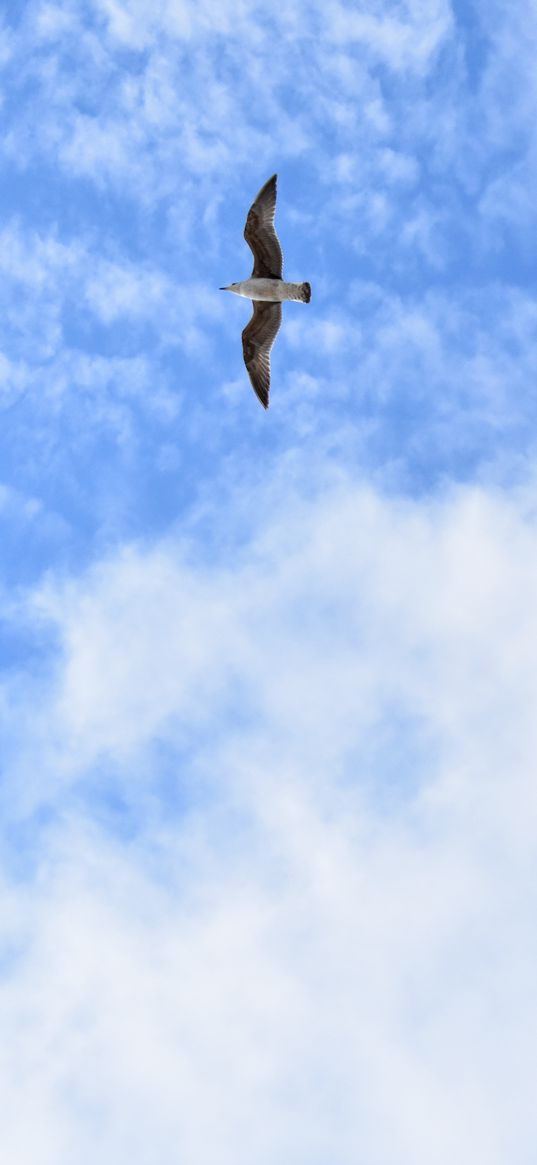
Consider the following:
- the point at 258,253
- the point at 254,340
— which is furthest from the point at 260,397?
the point at 258,253

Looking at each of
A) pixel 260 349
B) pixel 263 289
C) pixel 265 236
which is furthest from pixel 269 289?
pixel 260 349

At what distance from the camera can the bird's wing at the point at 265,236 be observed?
40.4m

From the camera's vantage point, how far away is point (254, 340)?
43312mm

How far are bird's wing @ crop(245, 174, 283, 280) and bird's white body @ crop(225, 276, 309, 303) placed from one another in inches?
11.9

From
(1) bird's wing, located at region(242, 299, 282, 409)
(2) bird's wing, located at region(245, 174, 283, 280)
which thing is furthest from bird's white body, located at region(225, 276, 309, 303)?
(1) bird's wing, located at region(242, 299, 282, 409)

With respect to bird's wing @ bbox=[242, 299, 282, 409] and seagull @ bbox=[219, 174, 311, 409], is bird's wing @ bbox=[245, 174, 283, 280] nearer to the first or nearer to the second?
seagull @ bbox=[219, 174, 311, 409]

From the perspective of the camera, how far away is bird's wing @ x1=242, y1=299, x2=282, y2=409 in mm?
→ 43031

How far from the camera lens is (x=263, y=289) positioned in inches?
1630

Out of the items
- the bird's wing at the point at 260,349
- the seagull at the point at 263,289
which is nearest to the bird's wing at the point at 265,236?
the seagull at the point at 263,289

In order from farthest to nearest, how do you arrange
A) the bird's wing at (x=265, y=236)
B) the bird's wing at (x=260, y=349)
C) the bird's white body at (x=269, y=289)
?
the bird's wing at (x=260, y=349) < the bird's white body at (x=269, y=289) < the bird's wing at (x=265, y=236)

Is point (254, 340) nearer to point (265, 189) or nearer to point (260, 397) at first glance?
point (260, 397)

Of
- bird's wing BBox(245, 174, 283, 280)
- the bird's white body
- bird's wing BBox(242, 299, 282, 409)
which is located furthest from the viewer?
bird's wing BBox(242, 299, 282, 409)

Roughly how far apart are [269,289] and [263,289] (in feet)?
0.65

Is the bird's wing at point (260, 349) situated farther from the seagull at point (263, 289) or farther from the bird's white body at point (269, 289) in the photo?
the bird's white body at point (269, 289)
